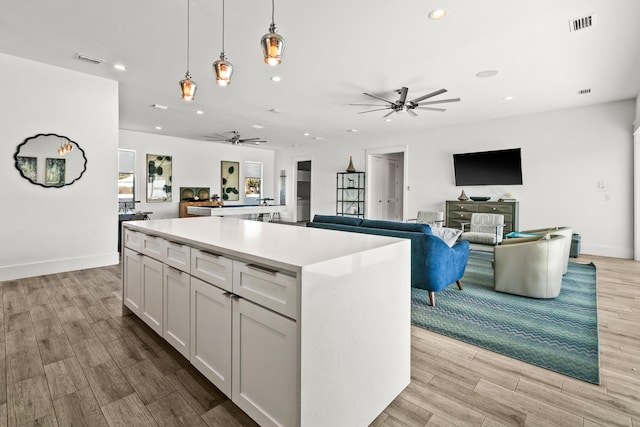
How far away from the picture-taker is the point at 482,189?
670 cm

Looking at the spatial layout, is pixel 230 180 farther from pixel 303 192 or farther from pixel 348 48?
pixel 348 48

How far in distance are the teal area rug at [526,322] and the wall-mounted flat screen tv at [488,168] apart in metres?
3.02

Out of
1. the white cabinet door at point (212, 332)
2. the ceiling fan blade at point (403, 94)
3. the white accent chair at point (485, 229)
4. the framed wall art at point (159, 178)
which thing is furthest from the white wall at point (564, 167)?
the framed wall art at point (159, 178)

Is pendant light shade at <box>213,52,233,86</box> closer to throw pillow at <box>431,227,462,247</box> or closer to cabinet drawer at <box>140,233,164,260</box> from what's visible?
cabinet drawer at <box>140,233,164,260</box>

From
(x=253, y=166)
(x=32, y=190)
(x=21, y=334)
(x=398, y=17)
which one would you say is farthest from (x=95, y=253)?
(x=253, y=166)

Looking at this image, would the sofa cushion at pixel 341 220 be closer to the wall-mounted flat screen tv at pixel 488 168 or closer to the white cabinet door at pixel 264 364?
the white cabinet door at pixel 264 364

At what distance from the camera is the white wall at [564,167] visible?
5.29 meters

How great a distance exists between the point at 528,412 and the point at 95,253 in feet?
17.4

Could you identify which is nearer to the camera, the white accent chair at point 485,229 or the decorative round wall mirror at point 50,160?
the decorative round wall mirror at point 50,160

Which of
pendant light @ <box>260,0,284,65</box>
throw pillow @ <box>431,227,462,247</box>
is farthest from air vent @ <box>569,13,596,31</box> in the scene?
pendant light @ <box>260,0,284,65</box>

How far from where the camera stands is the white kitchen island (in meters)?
1.16

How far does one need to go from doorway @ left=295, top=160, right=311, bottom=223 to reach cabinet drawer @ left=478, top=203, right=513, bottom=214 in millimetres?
6211

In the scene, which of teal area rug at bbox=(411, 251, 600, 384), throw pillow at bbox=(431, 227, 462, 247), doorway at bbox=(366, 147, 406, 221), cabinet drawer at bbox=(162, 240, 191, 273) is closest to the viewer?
cabinet drawer at bbox=(162, 240, 191, 273)

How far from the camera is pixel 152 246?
7.31ft
